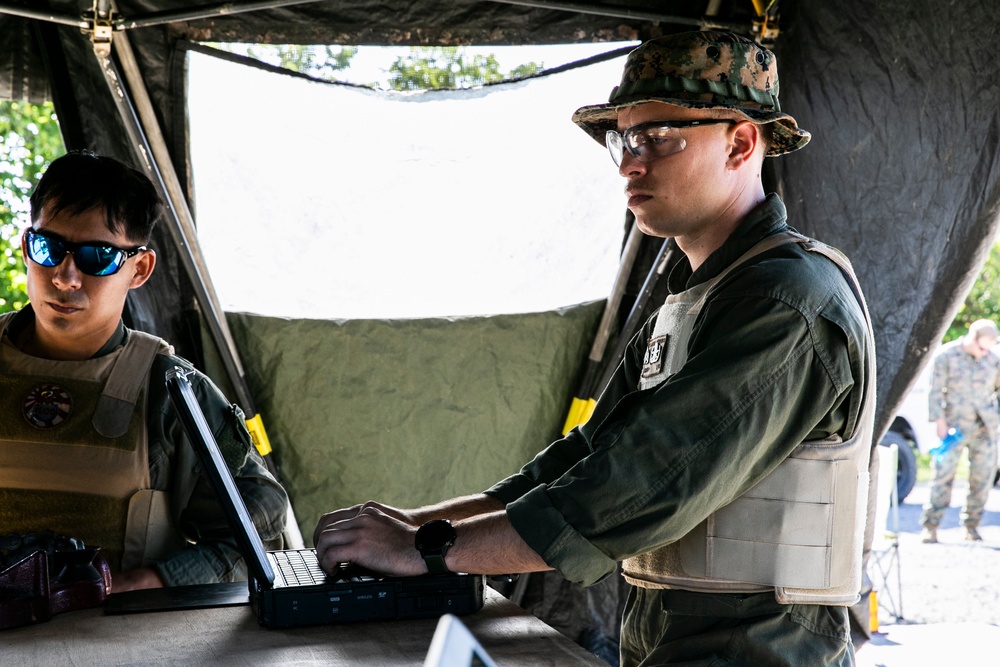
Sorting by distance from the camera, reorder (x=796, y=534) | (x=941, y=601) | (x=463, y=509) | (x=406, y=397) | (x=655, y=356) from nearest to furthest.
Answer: (x=796, y=534)
(x=655, y=356)
(x=463, y=509)
(x=406, y=397)
(x=941, y=601)

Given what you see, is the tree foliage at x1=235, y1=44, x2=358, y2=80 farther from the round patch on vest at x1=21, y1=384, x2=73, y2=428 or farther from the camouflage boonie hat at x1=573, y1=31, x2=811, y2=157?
the camouflage boonie hat at x1=573, y1=31, x2=811, y2=157

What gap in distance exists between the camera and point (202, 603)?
187cm

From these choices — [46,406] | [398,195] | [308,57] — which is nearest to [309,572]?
[46,406]

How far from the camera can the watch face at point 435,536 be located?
5.57ft

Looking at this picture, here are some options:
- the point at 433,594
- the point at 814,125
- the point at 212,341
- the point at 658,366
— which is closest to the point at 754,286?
the point at 658,366

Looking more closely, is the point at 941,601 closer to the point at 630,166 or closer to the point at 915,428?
the point at 915,428

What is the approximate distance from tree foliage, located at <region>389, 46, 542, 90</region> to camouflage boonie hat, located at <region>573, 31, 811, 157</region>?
6.14 feet

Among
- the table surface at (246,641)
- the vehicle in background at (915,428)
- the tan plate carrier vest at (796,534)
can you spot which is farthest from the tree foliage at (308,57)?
the vehicle in background at (915,428)

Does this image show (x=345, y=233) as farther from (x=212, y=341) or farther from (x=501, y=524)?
(x=501, y=524)

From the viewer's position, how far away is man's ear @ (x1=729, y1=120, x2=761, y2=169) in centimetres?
188

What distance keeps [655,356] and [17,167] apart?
7.70 metres

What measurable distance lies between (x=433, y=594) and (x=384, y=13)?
2392mm

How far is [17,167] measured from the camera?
27.0 ft

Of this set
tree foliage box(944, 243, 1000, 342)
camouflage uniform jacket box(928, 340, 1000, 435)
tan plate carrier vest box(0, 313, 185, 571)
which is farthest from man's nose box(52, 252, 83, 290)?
tree foliage box(944, 243, 1000, 342)
